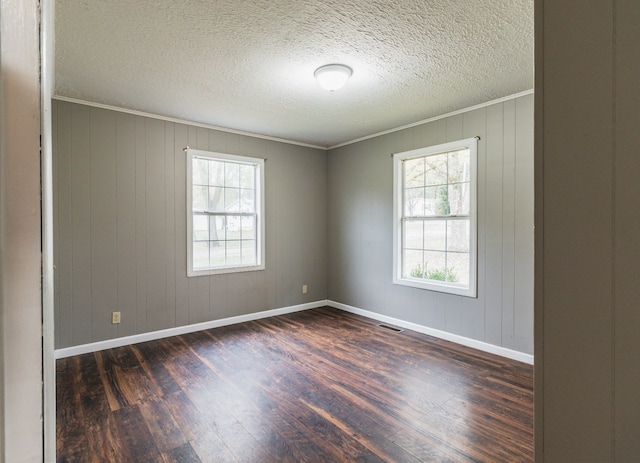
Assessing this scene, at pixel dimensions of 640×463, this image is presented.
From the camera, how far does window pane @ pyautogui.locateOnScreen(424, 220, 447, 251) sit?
387 centimetres

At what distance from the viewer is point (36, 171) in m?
0.45

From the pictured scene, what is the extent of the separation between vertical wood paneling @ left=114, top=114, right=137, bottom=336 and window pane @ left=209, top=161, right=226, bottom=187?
35.5 inches

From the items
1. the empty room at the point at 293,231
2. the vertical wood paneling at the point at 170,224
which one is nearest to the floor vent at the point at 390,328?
the empty room at the point at 293,231

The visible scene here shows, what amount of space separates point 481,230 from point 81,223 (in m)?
4.20

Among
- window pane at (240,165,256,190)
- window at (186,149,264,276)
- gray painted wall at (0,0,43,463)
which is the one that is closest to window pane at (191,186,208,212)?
window at (186,149,264,276)

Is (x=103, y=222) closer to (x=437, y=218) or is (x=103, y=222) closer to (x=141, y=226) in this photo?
(x=141, y=226)

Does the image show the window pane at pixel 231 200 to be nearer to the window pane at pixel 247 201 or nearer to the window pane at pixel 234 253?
the window pane at pixel 247 201

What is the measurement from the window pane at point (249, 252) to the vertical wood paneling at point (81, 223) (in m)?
1.79

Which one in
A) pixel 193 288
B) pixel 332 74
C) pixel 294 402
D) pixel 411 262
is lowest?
pixel 294 402

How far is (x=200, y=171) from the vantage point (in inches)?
165

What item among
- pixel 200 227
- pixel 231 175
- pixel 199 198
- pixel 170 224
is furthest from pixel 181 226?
pixel 231 175

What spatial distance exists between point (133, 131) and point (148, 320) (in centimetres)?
216

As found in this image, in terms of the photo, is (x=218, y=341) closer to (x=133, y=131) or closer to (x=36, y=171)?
(x=133, y=131)

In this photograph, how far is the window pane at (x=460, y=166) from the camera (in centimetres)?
364
